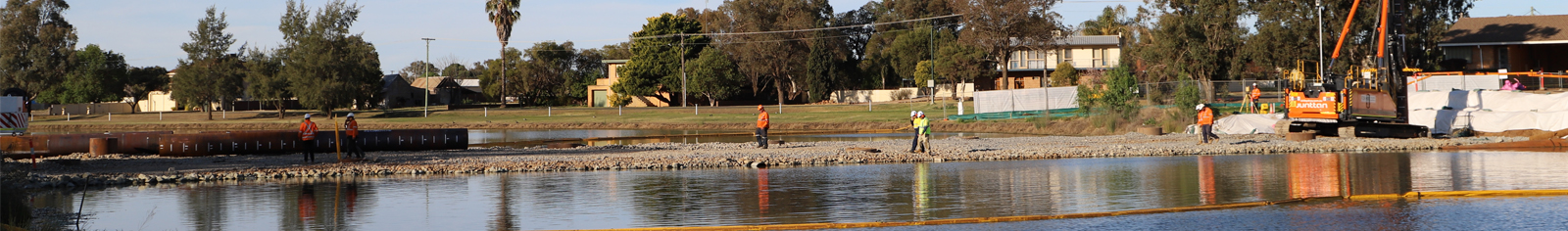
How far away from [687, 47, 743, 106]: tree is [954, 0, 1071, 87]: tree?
57.5ft

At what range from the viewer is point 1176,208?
12.6 m

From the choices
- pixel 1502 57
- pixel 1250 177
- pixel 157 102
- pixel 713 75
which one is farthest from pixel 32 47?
pixel 1502 57

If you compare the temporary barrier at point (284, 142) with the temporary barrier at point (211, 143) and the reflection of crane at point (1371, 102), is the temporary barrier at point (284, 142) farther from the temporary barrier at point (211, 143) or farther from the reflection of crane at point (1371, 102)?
the reflection of crane at point (1371, 102)

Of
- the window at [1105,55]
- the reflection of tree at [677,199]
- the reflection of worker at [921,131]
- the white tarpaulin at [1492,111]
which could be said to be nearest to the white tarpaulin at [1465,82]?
the white tarpaulin at [1492,111]

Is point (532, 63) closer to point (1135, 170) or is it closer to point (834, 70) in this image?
point (834, 70)

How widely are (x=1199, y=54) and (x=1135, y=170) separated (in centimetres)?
3708

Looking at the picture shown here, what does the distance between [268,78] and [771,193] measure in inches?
2370

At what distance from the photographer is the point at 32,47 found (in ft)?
249

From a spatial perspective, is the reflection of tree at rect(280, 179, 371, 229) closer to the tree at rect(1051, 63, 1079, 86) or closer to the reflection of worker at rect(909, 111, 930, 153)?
the reflection of worker at rect(909, 111, 930, 153)

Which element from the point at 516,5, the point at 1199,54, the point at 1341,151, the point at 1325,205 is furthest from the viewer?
the point at 516,5

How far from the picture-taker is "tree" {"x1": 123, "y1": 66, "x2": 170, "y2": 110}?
8794cm

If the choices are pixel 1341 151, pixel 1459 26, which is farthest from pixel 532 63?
pixel 1341 151

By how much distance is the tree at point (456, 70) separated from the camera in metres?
152

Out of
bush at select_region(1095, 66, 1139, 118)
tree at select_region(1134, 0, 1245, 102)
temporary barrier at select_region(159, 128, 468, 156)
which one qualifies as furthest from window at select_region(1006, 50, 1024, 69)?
temporary barrier at select_region(159, 128, 468, 156)
